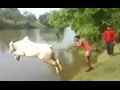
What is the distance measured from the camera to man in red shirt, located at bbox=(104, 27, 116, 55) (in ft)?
12.8

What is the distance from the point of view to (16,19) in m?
3.90

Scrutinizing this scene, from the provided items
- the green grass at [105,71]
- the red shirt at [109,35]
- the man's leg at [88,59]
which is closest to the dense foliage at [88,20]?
the red shirt at [109,35]

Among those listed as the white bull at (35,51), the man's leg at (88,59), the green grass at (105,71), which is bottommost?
the green grass at (105,71)

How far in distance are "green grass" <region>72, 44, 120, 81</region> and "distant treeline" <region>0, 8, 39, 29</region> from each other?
0.87 metres

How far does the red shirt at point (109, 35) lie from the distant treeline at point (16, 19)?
89 cm

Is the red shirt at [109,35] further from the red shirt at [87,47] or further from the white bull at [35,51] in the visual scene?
the white bull at [35,51]

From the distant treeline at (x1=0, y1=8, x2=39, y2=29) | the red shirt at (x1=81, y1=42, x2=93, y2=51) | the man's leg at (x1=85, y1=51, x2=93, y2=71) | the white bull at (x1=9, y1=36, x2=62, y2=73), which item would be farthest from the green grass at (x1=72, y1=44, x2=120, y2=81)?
the distant treeline at (x1=0, y1=8, x2=39, y2=29)

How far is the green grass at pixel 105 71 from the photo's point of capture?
3875 millimetres

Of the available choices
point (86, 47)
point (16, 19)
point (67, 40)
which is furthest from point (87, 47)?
point (16, 19)
